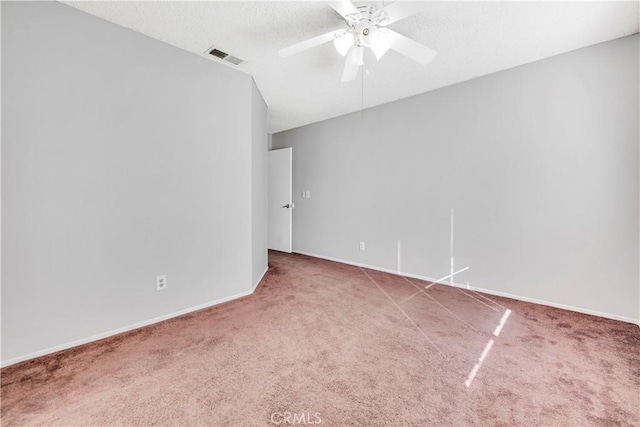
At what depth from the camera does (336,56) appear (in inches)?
98.1

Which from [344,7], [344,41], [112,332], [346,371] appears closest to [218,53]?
[344,41]

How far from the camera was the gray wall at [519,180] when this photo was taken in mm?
2252

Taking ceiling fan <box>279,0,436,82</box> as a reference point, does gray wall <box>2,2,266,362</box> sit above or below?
below

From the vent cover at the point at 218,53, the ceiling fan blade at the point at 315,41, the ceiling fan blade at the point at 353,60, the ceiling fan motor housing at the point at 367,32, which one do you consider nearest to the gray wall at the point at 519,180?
the ceiling fan blade at the point at 353,60

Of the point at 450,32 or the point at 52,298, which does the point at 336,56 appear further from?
the point at 52,298

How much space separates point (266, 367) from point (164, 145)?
191cm

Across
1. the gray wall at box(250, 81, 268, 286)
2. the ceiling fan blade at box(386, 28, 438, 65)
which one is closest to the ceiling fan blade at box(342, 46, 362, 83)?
the ceiling fan blade at box(386, 28, 438, 65)

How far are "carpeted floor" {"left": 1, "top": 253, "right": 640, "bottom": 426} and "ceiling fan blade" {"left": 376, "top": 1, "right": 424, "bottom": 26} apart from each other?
2.10 metres

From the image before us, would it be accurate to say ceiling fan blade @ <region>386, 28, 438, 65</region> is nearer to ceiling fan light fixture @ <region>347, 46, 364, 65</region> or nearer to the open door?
ceiling fan light fixture @ <region>347, 46, 364, 65</region>

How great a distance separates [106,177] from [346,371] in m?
2.14

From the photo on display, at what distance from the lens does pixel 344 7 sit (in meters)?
1.61

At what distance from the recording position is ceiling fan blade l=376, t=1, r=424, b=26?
4.86 ft

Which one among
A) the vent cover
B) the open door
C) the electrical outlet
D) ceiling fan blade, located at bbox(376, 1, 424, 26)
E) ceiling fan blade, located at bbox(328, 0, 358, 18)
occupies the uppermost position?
the vent cover

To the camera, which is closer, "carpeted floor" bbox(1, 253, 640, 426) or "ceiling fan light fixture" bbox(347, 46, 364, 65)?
"carpeted floor" bbox(1, 253, 640, 426)
